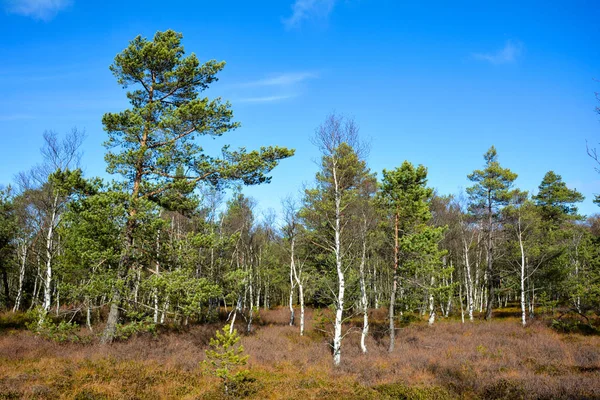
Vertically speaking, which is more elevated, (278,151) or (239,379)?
(278,151)

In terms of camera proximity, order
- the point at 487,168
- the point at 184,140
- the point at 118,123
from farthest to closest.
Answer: the point at 487,168, the point at 184,140, the point at 118,123

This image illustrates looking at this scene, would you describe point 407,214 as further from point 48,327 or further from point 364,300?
point 48,327

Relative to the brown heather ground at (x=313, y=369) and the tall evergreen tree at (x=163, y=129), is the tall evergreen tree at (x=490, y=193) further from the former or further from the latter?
the tall evergreen tree at (x=163, y=129)

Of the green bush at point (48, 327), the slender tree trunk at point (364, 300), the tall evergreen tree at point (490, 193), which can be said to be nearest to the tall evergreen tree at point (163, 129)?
the green bush at point (48, 327)

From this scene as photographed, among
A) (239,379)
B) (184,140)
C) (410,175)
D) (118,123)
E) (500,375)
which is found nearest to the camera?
(239,379)

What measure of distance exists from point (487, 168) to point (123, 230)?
27618 mm

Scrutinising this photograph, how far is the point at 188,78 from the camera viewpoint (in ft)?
47.7

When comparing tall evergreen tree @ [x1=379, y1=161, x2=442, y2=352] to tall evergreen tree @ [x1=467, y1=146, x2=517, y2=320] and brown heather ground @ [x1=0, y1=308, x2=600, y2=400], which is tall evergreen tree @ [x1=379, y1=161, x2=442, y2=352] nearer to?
brown heather ground @ [x1=0, y1=308, x2=600, y2=400]

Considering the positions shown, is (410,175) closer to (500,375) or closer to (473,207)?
(500,375)

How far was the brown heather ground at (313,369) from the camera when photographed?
960 cm

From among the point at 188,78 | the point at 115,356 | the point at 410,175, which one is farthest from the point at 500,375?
the point at 188,78

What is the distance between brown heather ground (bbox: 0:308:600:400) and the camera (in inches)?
378

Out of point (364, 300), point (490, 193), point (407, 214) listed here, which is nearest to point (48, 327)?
point (364, 300)

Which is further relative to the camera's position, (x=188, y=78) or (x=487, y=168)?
(x=487, y=168)
